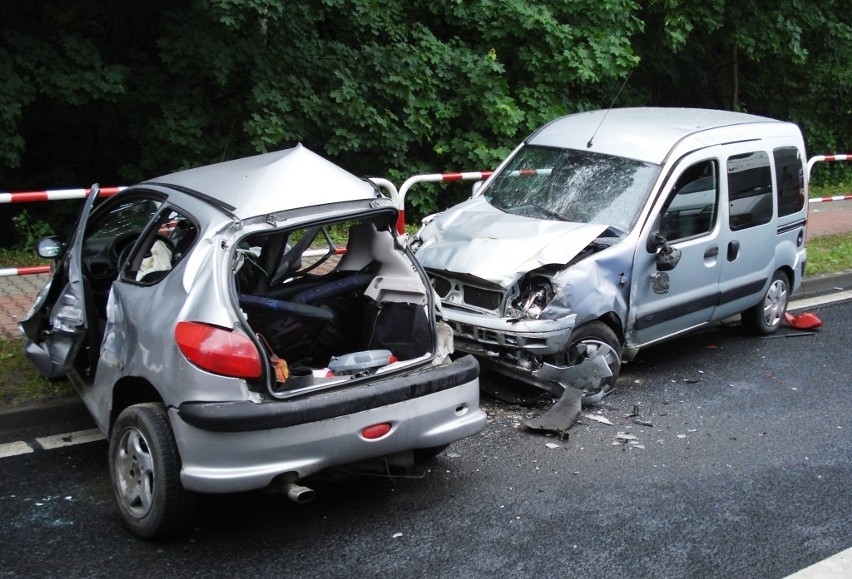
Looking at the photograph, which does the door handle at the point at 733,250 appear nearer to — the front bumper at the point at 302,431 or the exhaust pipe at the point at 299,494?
the front bumper at the point at 302,431

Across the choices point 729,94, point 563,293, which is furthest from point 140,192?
point 729,94

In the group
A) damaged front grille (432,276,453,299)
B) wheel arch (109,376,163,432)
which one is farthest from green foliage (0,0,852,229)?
wheel arch (109,376,163,432)

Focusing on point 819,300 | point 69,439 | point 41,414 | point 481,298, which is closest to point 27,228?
point 41,414

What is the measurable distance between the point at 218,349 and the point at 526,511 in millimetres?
1863

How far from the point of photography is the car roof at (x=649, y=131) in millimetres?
7223

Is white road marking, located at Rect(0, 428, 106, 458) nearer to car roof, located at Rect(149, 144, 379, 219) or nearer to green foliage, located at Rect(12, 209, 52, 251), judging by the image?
car roof, located at Rect(149, 144, 379, 219)

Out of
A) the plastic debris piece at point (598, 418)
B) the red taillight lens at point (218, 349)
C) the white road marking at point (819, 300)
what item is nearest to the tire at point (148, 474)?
the red taillight lens at point (218, 349)

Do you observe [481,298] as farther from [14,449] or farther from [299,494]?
[14,449]

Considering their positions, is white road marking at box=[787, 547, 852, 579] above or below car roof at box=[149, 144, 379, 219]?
below

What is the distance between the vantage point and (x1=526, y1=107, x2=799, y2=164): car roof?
7223mm

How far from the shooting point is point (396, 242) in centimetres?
523

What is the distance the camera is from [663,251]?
679cm

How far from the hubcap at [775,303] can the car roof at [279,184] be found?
4.70 metres

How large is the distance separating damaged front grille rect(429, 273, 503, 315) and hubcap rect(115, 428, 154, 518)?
104 inches
